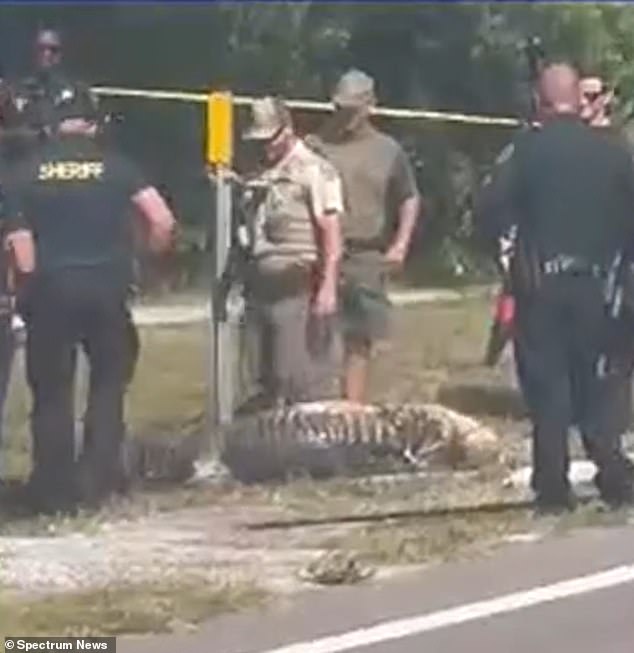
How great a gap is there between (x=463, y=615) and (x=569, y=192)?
1.90 m

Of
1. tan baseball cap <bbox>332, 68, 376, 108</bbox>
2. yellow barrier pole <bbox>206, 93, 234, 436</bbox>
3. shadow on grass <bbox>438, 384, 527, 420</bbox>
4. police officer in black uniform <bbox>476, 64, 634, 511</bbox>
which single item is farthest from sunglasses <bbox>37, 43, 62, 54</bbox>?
shadow on grass <bbox>438, 384, 527, 420</bbox>

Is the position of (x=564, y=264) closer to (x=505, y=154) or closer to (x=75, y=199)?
(x=505, y=154)

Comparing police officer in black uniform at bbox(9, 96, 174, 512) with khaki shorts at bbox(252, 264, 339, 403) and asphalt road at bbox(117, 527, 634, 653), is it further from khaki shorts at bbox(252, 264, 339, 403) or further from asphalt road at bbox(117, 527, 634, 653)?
asphalt road at bbox(117, 527, 634, 653)

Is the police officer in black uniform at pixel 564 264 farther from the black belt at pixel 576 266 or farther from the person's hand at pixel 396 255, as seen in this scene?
the person's hand at pixel 396 255

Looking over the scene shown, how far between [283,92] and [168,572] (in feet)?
6.11

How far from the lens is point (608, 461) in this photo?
358 inches

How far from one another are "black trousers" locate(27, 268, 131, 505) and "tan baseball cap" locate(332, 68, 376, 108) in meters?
1.08

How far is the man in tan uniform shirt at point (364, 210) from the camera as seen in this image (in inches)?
350

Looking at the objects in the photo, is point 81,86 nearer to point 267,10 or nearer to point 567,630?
point 267,10

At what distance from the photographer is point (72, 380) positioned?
8812 mm

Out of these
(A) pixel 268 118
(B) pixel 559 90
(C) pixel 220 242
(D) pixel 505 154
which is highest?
(B) pixel 559 90

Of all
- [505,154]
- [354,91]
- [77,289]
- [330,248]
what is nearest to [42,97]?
[77,289]

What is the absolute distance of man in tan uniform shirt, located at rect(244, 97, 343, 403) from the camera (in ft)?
29.6

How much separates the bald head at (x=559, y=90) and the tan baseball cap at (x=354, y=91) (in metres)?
0.62
